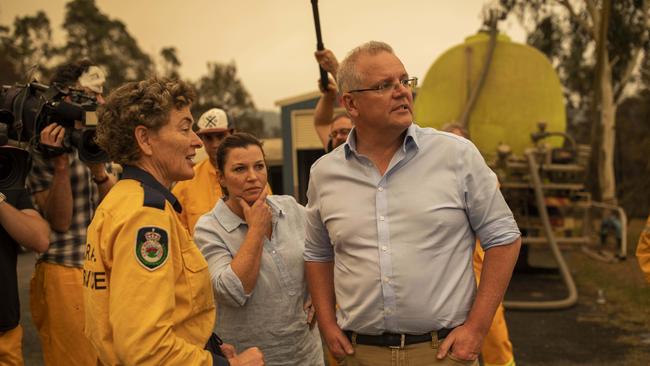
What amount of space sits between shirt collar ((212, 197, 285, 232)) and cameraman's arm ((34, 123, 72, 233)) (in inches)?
35.7

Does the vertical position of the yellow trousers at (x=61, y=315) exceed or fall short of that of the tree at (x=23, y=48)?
it falls short

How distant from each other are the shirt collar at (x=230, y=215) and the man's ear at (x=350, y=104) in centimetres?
72

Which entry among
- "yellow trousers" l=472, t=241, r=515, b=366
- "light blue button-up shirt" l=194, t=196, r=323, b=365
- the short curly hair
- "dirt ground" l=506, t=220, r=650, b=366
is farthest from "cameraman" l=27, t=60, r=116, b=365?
"dirt ground" l=506, t=220, r=650, b=366

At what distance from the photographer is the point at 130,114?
6.52ft

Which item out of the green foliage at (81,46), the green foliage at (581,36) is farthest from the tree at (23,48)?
the green foliage at (581,36)

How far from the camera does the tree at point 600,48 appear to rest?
14.7 m

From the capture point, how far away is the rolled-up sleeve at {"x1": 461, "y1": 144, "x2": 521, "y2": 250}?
2.24 metres

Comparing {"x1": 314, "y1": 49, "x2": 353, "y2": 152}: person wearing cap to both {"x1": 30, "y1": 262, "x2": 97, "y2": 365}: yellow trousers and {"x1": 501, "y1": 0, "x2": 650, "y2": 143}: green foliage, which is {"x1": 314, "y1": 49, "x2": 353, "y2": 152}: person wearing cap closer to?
{"x1": 30, "y1": 262, "x2": 97, "y2": 365}: yellow trousers

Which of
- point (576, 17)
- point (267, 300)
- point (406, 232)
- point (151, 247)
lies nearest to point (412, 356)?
point (406, 232)

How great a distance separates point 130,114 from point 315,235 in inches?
38.4

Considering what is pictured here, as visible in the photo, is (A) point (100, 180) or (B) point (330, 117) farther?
(B) point (330, 117)

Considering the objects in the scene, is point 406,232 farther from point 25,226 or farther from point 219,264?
point 25,226

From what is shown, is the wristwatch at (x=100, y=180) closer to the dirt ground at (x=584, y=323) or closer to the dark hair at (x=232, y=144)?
the dark hair at (x=232, y=144)

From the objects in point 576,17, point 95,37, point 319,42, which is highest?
point 95,37
